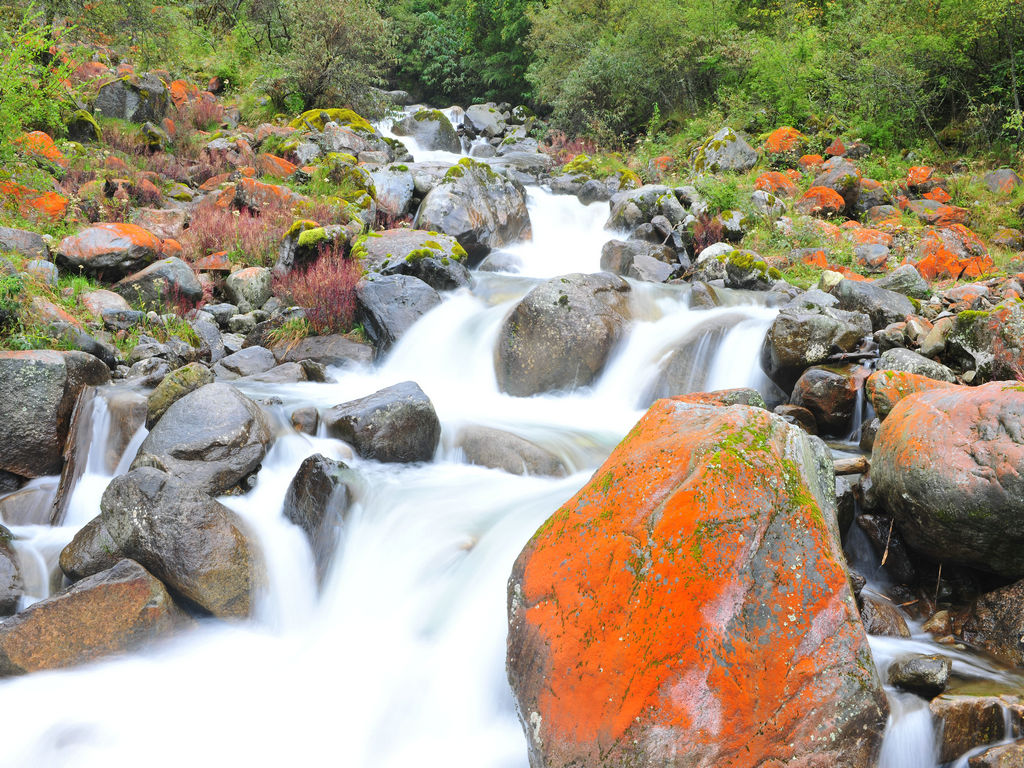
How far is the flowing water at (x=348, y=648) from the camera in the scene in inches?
155

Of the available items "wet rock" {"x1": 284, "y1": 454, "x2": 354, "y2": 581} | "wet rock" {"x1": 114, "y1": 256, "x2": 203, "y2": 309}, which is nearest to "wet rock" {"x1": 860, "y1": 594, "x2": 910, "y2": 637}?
"wet rock" {"x1": 284, "y1": 454, "x2": 354, "y2": 581}

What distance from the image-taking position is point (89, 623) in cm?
435

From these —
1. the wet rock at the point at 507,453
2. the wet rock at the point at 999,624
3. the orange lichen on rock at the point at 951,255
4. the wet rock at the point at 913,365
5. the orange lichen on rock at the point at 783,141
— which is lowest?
the wet rock at the point at 507,453

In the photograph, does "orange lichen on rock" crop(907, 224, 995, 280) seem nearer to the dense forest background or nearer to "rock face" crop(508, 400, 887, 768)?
the dense forest background

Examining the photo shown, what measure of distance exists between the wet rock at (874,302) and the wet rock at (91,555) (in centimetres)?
870

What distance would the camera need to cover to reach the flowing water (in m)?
3.94

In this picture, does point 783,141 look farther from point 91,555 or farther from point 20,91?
point 91,555

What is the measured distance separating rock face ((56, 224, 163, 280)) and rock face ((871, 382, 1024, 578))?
1037cm

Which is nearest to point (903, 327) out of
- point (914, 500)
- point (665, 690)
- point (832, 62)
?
point (914, 500)

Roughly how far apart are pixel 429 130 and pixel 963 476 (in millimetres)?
22092

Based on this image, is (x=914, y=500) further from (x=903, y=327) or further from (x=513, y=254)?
(x=513, y=254)

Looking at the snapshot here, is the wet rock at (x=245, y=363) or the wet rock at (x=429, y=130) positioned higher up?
the wet rock at (x=429, y=130)

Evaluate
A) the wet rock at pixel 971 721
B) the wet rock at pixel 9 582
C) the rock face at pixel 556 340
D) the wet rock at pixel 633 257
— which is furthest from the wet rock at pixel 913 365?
the wet rock at pixel 9 582

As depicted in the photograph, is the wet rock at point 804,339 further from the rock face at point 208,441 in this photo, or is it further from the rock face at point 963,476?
the rock face at point 208,441
